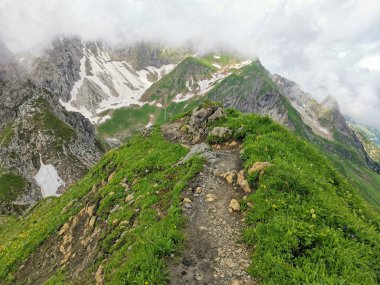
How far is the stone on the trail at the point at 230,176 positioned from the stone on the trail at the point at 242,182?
285 millimetres

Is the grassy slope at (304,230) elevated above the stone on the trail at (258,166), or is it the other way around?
the stone on the trail at (258,166)

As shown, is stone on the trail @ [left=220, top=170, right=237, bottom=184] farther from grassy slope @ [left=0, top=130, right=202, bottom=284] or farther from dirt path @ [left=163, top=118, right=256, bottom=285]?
grassy slope @ [left=0, top=130, right=202, bottom=284]

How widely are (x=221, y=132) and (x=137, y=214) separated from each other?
33.2 feet

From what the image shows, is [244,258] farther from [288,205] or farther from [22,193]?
[22,193]

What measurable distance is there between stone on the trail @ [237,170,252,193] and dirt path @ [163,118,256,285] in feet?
0.85

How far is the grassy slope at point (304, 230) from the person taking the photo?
10820 mm

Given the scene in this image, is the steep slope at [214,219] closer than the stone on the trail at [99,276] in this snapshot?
Yes

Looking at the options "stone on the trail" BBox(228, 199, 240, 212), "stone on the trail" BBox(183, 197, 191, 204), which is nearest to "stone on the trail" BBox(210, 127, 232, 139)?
"stone on the trail" BBox(183, 197, 191, 204)

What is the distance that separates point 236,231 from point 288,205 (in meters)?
2.48

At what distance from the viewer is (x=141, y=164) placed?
2252 cm

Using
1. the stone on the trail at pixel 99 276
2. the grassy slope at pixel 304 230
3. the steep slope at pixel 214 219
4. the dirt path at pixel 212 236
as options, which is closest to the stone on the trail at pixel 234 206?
the steep slope at pixel 214 219

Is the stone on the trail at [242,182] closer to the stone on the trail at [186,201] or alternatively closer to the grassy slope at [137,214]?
the grassy slope at [137,214]

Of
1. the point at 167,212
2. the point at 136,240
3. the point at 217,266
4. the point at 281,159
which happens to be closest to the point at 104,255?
the point at 136,240

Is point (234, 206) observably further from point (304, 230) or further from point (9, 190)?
point (9, 190)
